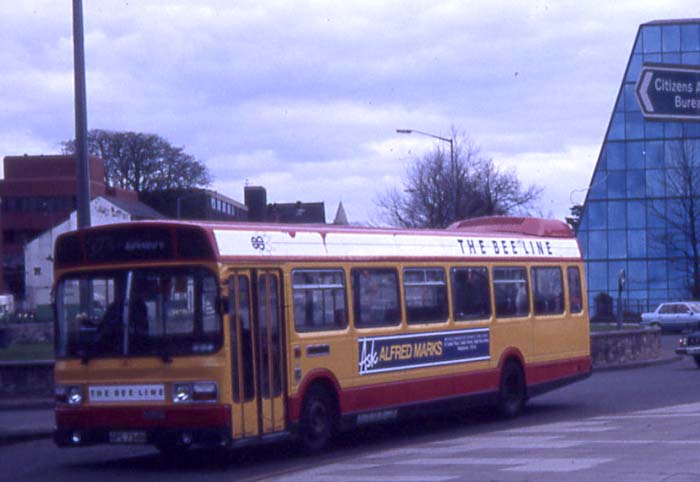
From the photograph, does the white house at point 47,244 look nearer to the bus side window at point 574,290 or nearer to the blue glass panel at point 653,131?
the blue glass panel at point 653,131

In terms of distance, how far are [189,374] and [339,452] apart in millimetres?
2995

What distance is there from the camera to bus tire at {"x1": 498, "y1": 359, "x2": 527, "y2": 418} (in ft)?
64.1

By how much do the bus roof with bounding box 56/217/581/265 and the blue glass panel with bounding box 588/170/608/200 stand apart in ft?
159

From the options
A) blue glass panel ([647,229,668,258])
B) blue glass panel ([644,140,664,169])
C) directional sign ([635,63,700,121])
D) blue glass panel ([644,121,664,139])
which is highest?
blue glass panel ([644,121,664,139])

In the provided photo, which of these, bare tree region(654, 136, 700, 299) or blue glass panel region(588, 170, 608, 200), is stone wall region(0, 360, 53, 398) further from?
blue glass panel region(588, 170, 608, 200)

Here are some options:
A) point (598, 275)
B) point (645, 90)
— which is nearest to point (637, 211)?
point (598, 275)

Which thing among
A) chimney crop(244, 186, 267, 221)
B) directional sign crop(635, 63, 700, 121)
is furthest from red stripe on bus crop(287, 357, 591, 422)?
chimney crop(244, 186, 267, 221)

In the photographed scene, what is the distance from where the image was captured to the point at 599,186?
6819 centimetres

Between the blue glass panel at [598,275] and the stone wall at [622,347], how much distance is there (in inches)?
1275

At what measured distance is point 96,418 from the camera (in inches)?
555

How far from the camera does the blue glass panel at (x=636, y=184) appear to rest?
66688 millimetres

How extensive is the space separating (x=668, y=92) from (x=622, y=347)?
2536 centimetres

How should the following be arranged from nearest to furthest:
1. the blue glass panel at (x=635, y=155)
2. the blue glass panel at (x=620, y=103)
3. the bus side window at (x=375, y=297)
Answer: the bus side window at (x=375, y=297), the blue glass panel at (x=635, y=155), the blue glass panel at (x=620, y=103)

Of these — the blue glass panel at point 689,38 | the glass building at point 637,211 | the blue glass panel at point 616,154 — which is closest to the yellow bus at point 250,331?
the blue glass panel at point 689,38
